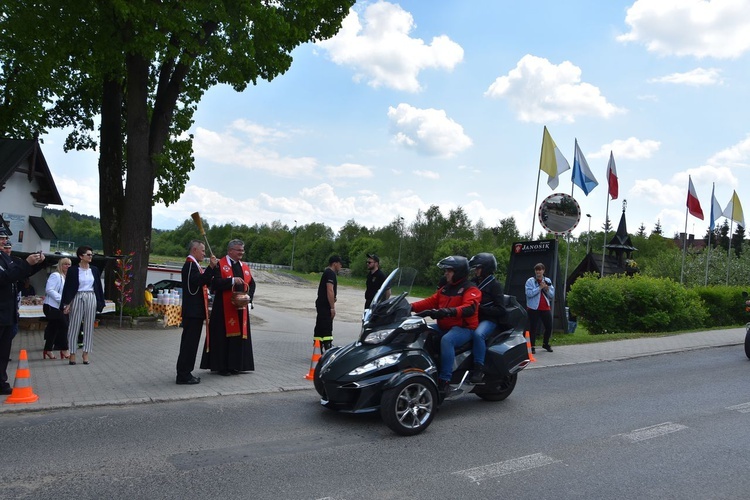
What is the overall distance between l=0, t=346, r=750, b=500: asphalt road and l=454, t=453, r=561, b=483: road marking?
0.02 m

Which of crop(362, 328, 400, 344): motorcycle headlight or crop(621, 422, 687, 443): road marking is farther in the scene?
crop(362, 328, 400, 344): motorcycle headlight

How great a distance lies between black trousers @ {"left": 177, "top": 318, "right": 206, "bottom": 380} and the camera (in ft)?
27.8

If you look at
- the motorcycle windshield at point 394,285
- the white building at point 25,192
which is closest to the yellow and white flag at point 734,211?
the motorcycle windshield at point 394,285

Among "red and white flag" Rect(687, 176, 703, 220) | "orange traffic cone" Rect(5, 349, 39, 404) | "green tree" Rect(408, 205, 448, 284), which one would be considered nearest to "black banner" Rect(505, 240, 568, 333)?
"orange traffic cone" Rect(5, 349, 39, 404)

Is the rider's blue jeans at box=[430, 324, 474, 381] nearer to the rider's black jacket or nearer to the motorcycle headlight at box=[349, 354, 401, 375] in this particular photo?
the rider's black jacket

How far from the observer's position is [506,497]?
4.66m

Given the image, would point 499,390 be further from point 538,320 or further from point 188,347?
point 538,320

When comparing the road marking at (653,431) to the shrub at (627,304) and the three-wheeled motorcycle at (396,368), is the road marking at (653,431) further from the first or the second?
the shrub at (627,304)

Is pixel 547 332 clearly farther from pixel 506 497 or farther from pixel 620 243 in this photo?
pixel 620 243

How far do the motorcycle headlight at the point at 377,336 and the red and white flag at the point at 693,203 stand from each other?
28770mm

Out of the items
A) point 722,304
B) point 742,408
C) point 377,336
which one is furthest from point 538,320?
point 722,304

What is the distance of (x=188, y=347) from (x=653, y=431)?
6.03m

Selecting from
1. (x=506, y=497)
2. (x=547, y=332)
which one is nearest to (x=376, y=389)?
(x=506, y=497)

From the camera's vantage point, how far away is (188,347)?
8570mm
